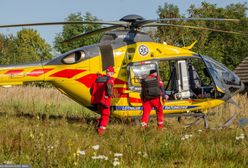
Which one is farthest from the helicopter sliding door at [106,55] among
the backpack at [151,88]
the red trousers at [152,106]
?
the red trousers at [152,106]

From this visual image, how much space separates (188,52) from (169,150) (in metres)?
7.20

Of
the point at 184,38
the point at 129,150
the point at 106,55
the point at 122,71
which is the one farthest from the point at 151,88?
the point at 184,38

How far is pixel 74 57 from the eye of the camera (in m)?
12.1

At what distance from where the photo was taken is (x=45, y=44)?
273ft

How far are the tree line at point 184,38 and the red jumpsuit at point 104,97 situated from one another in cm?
1523

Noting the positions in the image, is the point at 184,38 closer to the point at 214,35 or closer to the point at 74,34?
the point at 74,34

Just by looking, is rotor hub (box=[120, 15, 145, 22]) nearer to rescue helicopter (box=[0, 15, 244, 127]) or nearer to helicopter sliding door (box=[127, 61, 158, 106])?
rescue helicopter (box=[0, 15, 244, 127])

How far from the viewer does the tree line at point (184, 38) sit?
37781 mm

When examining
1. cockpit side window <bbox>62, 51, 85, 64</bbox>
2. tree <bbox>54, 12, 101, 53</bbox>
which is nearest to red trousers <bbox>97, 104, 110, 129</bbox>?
cockpit side window <bbox>62, 51, 85, 64</bbox>

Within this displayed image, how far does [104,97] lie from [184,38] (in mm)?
28300

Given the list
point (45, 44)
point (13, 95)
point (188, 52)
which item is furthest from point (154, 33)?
point (45, 44)

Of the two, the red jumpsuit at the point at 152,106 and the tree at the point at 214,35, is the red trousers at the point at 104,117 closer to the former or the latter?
the red jumpsuit at the point at 152,106

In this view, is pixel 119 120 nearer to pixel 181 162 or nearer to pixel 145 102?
pixel 145 102

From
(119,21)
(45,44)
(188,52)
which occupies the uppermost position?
(119,21)
